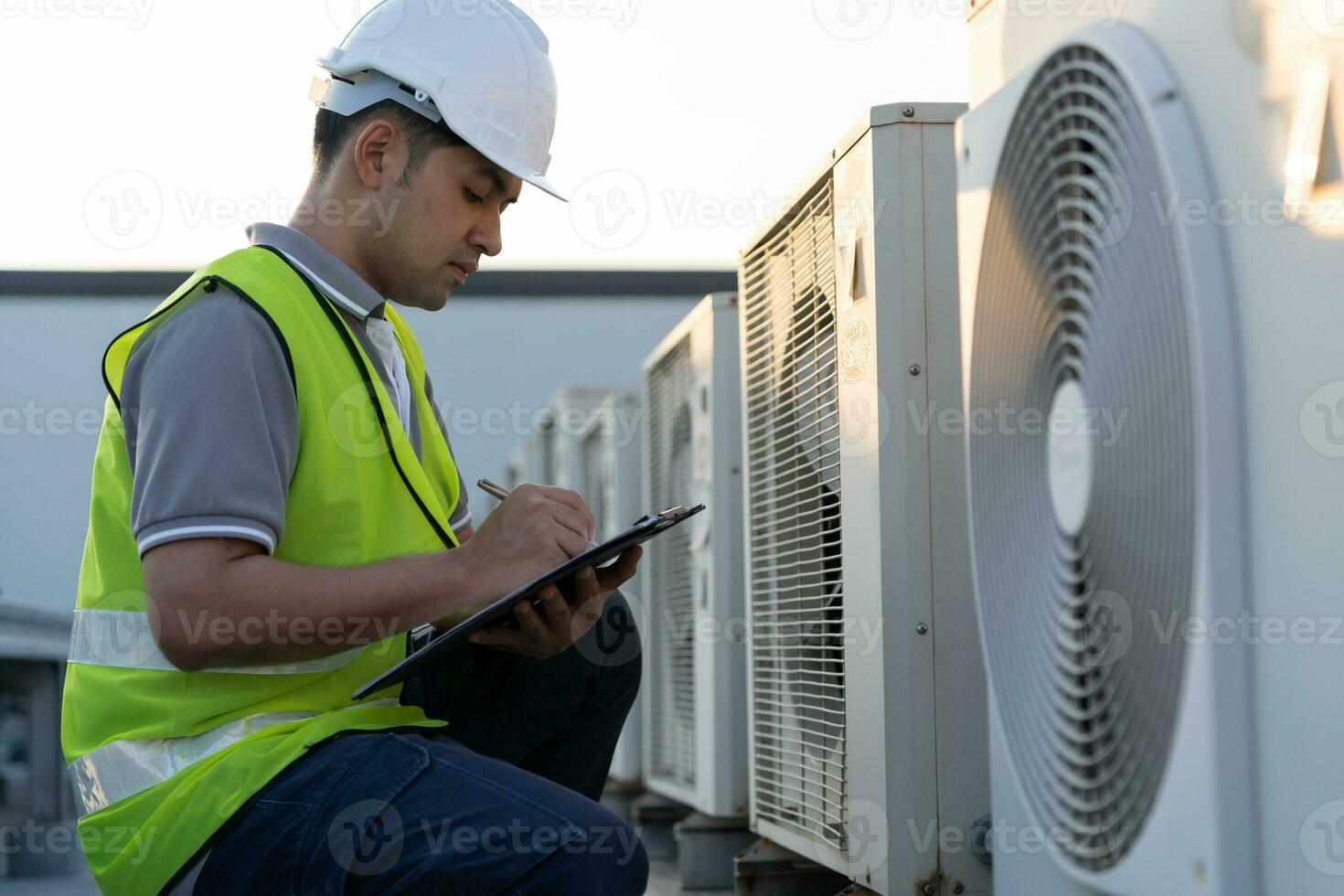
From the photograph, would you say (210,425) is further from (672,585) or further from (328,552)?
(672,585)

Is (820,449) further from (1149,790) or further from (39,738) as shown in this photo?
(39,738)

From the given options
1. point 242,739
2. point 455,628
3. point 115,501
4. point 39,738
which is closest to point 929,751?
point 455,628

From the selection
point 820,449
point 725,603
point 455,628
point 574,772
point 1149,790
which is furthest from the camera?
point 725,603

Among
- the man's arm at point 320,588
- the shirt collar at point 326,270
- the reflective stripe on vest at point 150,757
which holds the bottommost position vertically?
the reflective stripe on vest at point 150,757

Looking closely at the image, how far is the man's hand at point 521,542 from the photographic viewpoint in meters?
1.60

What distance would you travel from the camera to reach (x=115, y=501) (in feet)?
5.43

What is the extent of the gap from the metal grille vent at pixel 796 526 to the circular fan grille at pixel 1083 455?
0.76m

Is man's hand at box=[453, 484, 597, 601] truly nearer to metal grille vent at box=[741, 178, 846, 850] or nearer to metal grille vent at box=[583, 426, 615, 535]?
metal grille vent at box=[741, 178, 846, 850]

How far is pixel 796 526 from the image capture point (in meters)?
2.49

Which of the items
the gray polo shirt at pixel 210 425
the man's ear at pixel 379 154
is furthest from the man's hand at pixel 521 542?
the man's ear at pixel 379 154

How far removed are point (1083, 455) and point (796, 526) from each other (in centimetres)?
124

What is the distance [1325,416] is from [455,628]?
34.8 inches

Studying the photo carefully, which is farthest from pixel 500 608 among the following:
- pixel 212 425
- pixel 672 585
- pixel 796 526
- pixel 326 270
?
pixel 672 585

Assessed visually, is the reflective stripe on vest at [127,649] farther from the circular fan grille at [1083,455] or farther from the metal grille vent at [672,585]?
the metal grille vent at [672,585]
